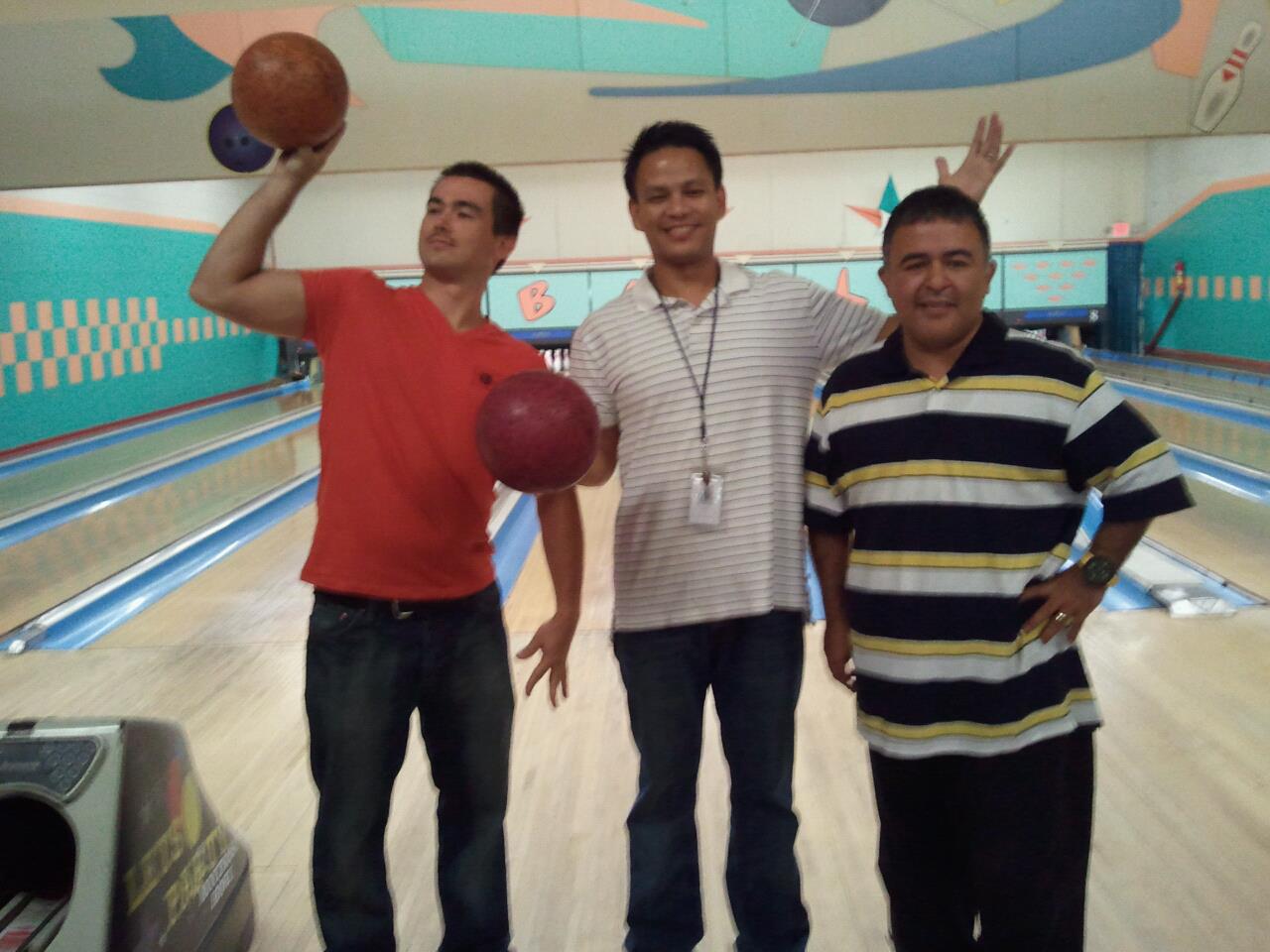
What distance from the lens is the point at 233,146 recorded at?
3381 mm

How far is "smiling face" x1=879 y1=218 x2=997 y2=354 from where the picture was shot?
109cm

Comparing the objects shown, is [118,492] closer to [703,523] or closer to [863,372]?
[703,523]

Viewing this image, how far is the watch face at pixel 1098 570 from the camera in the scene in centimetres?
110

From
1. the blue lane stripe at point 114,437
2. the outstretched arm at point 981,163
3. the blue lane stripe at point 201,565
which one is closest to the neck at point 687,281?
the outstretched arm at point 981,163

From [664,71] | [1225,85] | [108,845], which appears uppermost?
[664,71]

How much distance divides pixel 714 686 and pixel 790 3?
2.77 meters

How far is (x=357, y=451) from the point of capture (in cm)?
124

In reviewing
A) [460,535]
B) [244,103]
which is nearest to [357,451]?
[460,535]

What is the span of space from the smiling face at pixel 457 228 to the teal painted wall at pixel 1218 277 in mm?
7567

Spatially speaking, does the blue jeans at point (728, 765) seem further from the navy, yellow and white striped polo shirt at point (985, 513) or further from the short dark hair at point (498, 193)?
the short dark hair at point (498, 193)

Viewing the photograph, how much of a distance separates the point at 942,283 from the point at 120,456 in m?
5.91

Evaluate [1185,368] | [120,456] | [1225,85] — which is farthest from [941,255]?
[1185,368]

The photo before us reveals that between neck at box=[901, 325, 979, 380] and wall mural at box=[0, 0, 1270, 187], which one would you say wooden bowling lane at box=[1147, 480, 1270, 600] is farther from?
neck at box=[901, 325, 979, 380]

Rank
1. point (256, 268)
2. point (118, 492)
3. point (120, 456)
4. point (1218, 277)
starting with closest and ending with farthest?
point (256, 268) < point (118, 492) < point (120, 456) < point (1218, 277)
